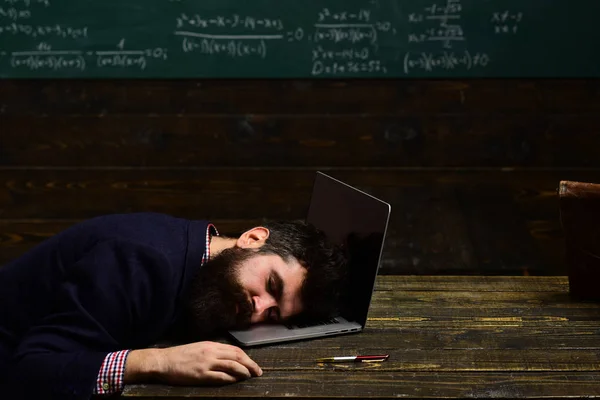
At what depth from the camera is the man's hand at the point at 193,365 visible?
176 centimetres

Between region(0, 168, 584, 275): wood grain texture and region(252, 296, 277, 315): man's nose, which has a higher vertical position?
region(0, 168, 584, 275): wood grain texture

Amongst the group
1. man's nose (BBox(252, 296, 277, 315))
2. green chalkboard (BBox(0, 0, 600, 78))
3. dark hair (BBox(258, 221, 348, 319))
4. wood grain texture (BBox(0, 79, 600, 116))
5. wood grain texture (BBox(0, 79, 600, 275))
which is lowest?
man's nose (BBox(252, 296, 277, 315))

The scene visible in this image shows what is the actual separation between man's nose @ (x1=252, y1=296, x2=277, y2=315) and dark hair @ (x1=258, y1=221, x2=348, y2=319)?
0.28ft

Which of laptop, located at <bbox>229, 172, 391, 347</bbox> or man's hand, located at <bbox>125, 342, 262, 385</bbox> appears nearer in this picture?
man's hand, located at <bbox>125, 342, 262, 385</bbox>

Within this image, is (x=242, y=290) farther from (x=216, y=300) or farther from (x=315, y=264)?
(x=315, y=264)

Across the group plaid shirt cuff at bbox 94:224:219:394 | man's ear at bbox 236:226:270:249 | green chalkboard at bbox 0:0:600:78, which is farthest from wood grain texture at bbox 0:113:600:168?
plaid shirt cuff at bbox 94:224:219:394

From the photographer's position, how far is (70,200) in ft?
14.4

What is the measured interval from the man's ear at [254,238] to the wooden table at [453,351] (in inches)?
11.8

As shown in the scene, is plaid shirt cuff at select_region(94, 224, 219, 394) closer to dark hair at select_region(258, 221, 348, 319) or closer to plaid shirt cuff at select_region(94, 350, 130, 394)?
plaid shirt cuff at select_region(94, 350, 130, 394)

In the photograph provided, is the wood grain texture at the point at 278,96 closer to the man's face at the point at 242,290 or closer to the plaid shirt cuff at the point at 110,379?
the man's face at the point at 242,290

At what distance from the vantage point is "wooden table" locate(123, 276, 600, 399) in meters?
1.73

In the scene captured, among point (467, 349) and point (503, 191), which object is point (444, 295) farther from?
point (503, 191)

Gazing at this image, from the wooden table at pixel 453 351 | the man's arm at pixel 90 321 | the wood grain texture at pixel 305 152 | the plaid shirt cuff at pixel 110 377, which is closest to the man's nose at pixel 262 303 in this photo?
the wooden table at pixel 453 351

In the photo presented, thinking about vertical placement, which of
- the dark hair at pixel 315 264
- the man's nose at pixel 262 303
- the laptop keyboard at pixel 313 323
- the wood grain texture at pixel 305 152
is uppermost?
the wood grain texture at pixel 305 152
